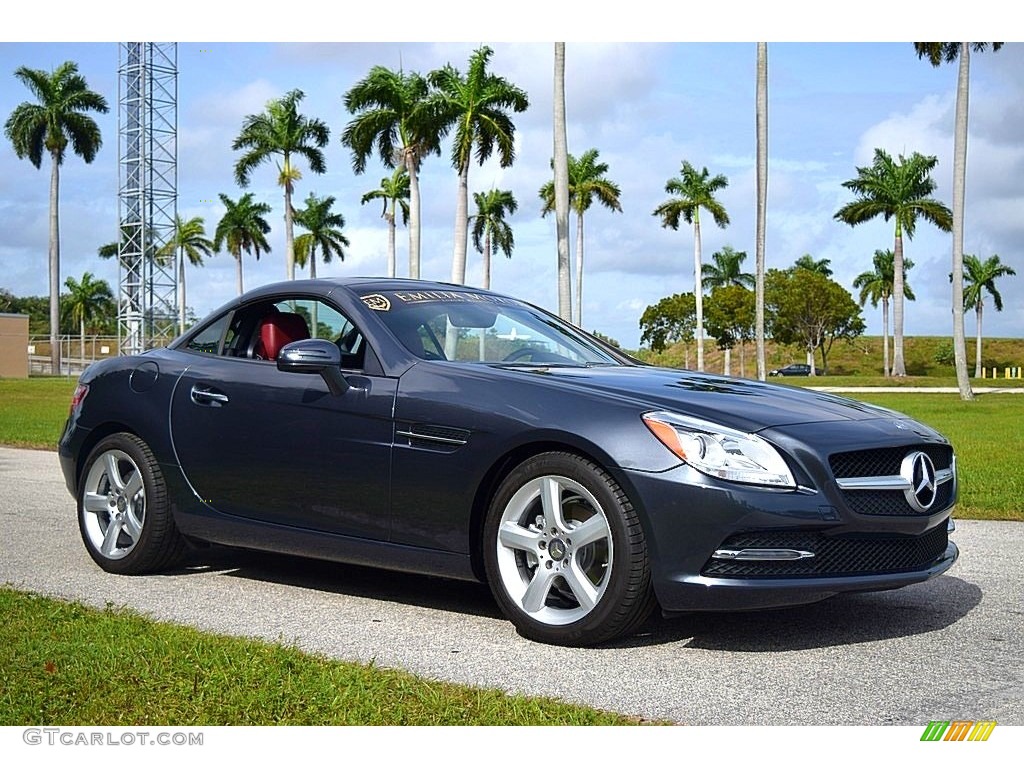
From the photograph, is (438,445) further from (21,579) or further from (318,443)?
(21,579)

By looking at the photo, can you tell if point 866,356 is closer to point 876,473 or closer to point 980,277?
point 980,277

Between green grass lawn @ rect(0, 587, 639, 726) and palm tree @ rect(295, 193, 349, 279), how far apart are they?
7539 centimetres

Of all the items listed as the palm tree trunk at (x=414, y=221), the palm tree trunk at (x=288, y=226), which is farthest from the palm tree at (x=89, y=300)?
the palm tree trunk at (x=414, y=221)

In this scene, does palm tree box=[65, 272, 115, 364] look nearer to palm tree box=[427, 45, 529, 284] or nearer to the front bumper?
palm tree box=[427, 45, 529, 284]

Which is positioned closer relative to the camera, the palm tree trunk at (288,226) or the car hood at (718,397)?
the car hood at (718,397)

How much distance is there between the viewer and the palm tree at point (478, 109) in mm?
42500

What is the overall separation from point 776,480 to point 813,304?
282ft

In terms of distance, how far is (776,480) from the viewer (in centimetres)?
497

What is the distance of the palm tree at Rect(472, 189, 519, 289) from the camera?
234 ft

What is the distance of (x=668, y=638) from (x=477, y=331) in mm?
1801

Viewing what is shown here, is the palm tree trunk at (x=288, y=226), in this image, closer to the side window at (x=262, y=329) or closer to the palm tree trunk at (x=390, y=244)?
the palm tree trunk at (x=390, y=244)

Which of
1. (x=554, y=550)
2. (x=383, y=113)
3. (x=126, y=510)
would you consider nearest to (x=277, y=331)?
(x=126, y=510)

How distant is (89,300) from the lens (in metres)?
115

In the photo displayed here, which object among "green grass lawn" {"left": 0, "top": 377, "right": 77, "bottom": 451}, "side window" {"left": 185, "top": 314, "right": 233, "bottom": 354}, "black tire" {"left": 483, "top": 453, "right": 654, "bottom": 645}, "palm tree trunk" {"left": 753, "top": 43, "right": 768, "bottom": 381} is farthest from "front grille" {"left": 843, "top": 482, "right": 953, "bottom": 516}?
"palm tree trunk" {"left": 753, "top": 43, "right": 768, "bottom": 381}
